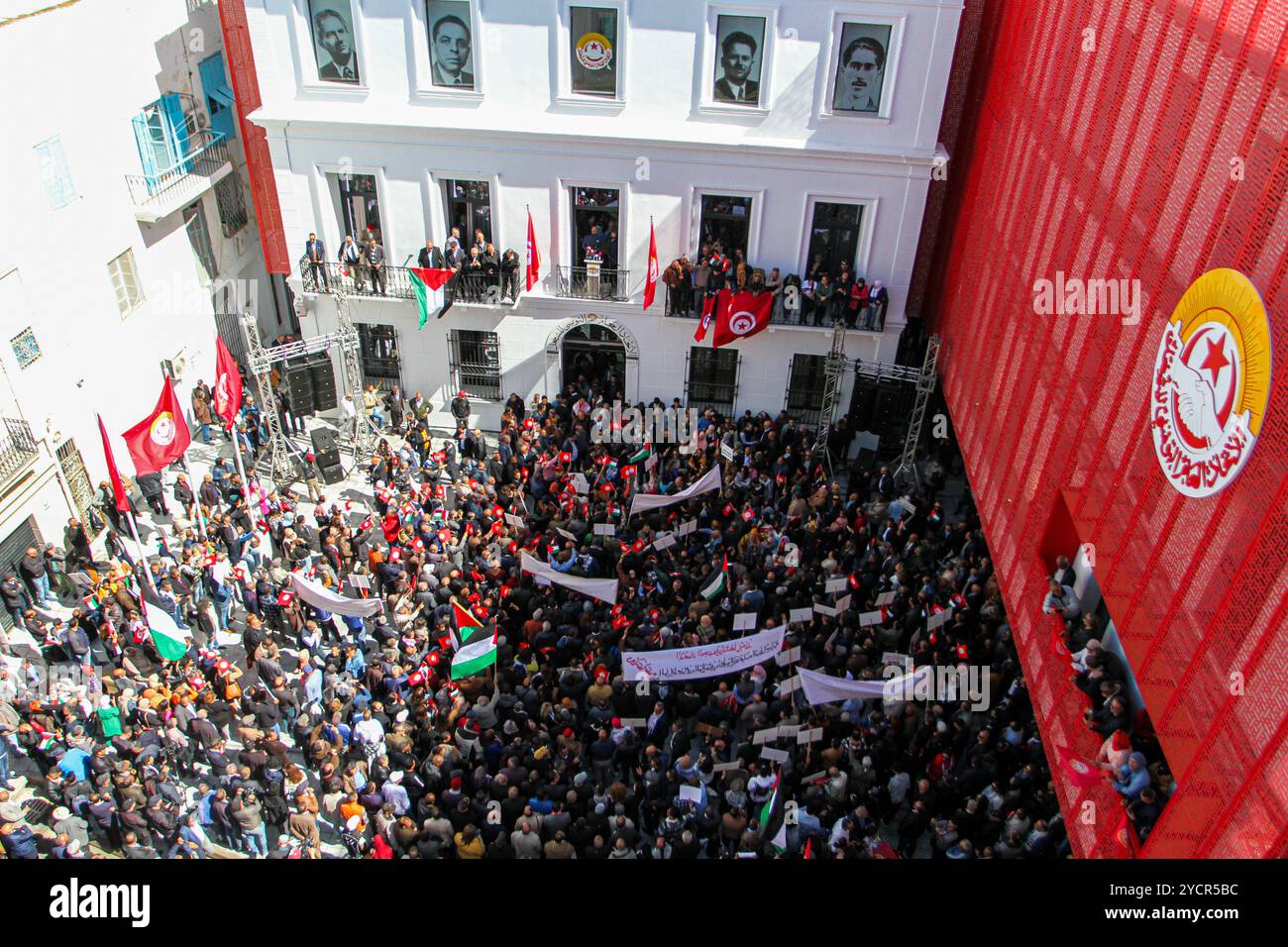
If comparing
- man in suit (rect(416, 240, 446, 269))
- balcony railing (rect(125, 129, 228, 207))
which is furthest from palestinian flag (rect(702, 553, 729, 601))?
balcony railing (rect(125, 129, 228, 207))

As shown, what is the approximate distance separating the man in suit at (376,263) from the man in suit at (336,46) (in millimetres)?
3939

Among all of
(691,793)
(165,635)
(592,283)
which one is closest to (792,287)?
(592,283)

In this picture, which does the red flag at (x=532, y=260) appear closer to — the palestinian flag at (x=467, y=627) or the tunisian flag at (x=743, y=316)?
the tunisian flag at (x=743, y=316)

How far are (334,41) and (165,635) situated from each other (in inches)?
571

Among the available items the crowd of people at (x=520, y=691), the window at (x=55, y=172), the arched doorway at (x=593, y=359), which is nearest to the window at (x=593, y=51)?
the arched doorway at (x=593, y=359)

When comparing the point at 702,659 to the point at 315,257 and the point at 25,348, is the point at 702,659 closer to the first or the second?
the point at 315,257

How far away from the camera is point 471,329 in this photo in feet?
83.9

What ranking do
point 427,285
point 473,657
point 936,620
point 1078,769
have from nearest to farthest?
point 1078,769 < point 473,657 < point 936,620 < point 427,285

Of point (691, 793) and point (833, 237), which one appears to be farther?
point (833, 237)

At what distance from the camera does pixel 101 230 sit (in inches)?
894

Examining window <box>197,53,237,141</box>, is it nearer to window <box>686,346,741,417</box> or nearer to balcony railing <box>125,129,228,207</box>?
balcony railing <box>125,129,228,207</box>

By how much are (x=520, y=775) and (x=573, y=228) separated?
574 inches

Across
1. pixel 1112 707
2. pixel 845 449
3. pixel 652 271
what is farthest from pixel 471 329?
pixel 1112 707

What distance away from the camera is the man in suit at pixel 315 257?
24.3 metres
